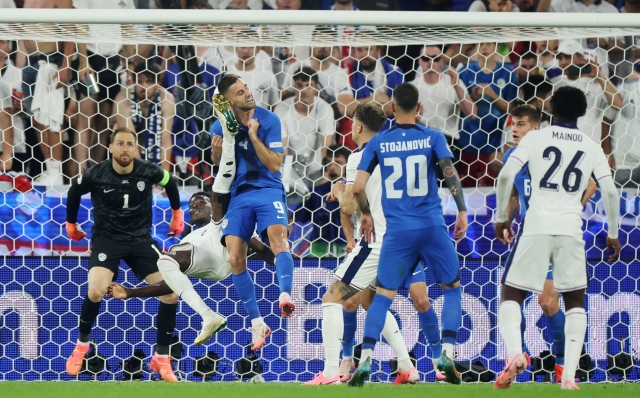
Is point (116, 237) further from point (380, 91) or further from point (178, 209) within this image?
point (380, 91)

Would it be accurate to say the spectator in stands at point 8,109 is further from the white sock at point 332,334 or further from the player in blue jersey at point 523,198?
the player in blue jersey at point 523,198

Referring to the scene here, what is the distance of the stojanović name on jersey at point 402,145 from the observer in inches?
223

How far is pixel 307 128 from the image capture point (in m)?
8.00

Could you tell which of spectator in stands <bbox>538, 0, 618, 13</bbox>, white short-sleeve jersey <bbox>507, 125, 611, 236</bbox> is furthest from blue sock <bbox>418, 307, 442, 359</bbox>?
spectator in stands <bbox>538, 0, 618, 13</bbox>

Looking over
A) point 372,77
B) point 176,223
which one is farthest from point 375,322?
point 372,77

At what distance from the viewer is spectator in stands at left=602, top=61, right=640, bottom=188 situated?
792 cm

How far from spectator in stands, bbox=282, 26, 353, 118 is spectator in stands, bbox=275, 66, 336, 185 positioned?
0.09m

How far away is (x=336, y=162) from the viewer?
306 inches

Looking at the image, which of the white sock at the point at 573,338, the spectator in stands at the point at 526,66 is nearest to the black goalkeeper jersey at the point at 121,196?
the white sock at the point at 573,338

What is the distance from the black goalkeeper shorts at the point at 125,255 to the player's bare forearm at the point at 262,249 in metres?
0.73

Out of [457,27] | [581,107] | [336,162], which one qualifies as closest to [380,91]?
[336,162]

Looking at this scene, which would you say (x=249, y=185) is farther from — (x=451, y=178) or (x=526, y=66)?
(x=526, y=66)

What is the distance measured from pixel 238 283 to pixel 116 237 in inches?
40.4

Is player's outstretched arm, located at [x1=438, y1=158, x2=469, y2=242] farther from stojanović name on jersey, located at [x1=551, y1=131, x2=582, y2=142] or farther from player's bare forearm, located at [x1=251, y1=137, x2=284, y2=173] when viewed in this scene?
player's bare forearm, located at [x1=251, y1=137, x2=284, y2=173]
